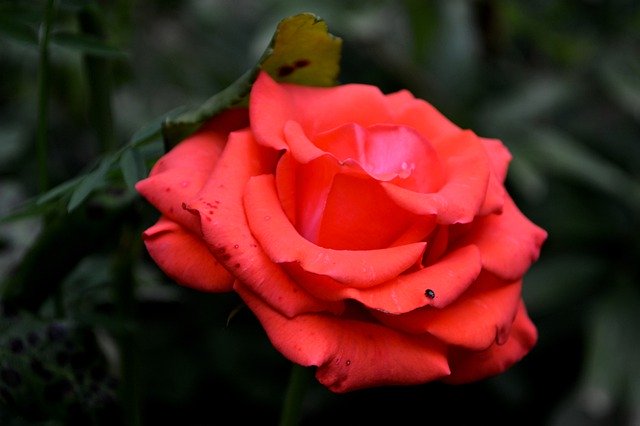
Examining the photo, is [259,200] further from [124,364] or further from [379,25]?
[379,25]

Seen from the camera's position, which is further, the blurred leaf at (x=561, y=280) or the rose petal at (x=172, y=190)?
the blurred leaf at (x=561, y=280)

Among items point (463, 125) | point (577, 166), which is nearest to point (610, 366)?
point (577, 166)

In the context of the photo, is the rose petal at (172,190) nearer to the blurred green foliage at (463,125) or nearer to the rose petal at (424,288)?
the rose petal at (424,288)

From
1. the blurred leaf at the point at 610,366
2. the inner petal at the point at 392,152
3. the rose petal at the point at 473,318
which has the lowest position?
the blurred leaf at the point at 610,366

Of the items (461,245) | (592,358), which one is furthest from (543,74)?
(461,245)

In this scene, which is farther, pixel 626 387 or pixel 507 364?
pixel 626 387

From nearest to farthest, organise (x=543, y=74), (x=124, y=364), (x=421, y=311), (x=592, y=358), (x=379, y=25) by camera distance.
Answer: (x=421, y=311) → (x=124, y=364) → (x=592, y=358) → (x=379, y=25) → (x=543, y=74)

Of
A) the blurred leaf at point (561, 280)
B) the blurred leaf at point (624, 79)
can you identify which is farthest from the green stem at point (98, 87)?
the blurred leaf at point (624, 79)
